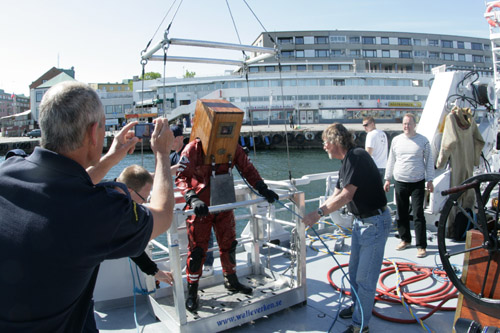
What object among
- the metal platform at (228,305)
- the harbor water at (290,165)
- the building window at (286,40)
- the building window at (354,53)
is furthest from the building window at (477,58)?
the metal platform at (228,305)

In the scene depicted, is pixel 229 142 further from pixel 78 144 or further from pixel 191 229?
pixel 78 144

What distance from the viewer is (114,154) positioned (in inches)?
79.7

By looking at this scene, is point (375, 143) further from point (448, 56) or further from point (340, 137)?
point (448, 56)

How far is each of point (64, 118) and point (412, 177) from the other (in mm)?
4642

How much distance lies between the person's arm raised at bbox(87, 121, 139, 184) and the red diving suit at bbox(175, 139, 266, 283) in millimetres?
1164

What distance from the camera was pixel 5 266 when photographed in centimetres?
116

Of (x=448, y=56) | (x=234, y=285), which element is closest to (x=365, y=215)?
(x=234, y=285)

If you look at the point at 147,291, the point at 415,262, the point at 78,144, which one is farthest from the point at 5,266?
the point at 415,262

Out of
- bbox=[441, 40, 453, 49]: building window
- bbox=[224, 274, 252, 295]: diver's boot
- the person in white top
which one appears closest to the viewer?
bbox=[224, 274, 252, 295]: diver's boot

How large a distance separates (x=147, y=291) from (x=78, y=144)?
8.71 feet

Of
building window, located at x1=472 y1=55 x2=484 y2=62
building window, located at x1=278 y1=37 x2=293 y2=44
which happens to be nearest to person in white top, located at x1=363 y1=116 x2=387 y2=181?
building window, located at x1=278 y1=37 x2=293 y2=44

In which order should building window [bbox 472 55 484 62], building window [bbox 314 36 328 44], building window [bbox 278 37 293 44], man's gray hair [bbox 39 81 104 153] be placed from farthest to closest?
A: building window [bbox 472 55 484 62] → building window [bbox 314 36 328 44] → building window [bbox 278 37 293 44] → man's gray hair [bbox 39 81 104 153]

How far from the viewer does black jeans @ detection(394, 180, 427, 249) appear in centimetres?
495

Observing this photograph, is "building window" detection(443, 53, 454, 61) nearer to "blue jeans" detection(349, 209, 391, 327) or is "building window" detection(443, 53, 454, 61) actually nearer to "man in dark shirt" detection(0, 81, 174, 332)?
"blue jeans" detection(349, 209, 391, 327)
